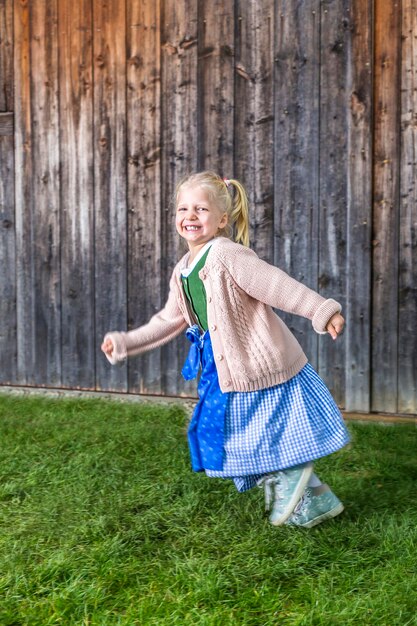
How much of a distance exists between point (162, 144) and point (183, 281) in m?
2.39

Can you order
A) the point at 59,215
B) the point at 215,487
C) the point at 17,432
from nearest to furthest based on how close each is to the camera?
1. the point at 215,487
2. the point at 17,432
3. the point at 59,215

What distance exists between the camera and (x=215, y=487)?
3.31 m

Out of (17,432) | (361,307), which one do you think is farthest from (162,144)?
(17,432)

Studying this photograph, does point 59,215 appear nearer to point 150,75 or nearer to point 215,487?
point 150,75

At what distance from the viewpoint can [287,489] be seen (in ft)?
9.39

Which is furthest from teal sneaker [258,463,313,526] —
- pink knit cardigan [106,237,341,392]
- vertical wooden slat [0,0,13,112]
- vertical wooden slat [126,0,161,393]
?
vertical wooden slat [0,0,13,112]

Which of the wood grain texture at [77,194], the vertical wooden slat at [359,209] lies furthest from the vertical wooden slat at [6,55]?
the vertical wooden slat at [359,209]

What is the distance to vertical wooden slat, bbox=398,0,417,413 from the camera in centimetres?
A: 461

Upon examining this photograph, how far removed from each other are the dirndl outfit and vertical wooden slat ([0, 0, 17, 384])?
317cm

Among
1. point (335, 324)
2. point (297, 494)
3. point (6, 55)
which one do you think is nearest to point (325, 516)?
point (297, 494)

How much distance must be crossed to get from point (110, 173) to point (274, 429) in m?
3.06

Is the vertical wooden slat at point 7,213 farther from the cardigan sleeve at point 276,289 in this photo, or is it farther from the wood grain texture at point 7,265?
the cardigan sleeve at point 276,289

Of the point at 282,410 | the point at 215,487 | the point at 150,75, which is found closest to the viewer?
the point at 282,410

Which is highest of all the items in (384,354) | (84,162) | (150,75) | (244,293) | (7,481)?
(150,75)
